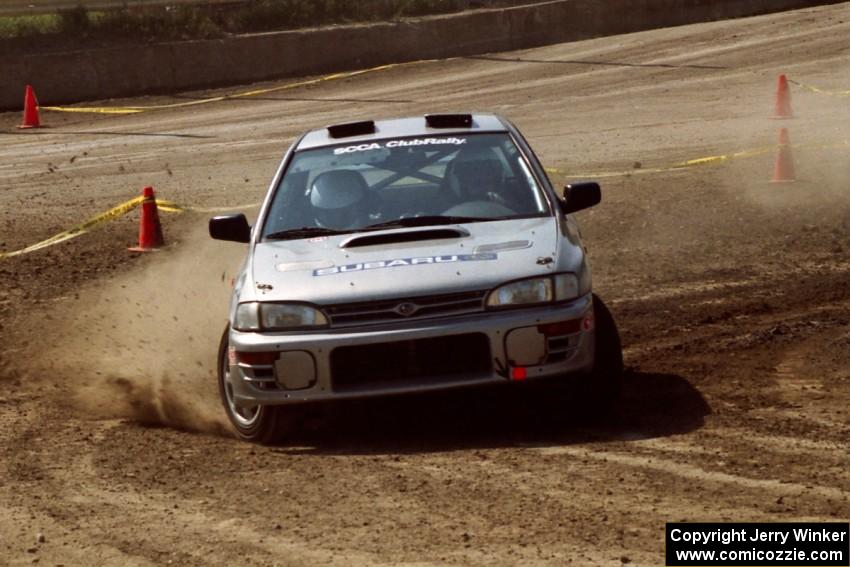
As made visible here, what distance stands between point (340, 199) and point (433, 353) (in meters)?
1.48

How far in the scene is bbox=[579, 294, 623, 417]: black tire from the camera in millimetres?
7359

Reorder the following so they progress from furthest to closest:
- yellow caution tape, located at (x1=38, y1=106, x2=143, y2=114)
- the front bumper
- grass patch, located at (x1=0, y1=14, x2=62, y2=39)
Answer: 1. grass patch, located at (x1=0, y1=14, x2=62, y2=39)
2. yellow caution tape, located at (x1=38, y1=106, x2=143, y2=114)
3. the front bumper

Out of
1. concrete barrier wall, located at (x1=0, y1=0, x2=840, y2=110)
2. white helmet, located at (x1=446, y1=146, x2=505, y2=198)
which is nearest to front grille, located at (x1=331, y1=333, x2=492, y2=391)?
white helmet, located at (x1=446, y1=146, x2=505, y2=198)

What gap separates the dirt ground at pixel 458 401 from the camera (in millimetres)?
5855

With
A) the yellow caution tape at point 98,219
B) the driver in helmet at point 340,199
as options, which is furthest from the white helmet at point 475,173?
the yellow caution tape at point 98,219

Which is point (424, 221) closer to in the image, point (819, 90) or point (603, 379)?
point (603, 379)

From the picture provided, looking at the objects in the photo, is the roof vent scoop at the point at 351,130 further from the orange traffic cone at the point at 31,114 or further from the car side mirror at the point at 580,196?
the orange traffic cone at the point at 31,114

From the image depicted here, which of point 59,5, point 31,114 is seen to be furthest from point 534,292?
point 59,5

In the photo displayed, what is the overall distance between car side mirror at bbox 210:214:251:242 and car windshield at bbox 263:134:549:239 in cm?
17

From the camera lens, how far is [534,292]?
7.20 meters

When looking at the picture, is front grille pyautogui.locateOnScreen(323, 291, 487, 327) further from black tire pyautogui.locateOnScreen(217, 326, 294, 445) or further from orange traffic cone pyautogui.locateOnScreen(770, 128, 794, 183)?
orange traffic cone pyautogui.locateOnScreen(770, 128, 794, 183)

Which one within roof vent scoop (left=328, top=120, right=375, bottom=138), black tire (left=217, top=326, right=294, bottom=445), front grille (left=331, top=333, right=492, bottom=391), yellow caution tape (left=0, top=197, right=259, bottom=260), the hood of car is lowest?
yellow caution tape (left=0, top=197, right=259, bottom=260)

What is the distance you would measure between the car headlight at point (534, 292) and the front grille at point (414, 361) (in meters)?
0.21

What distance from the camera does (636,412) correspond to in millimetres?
7730
